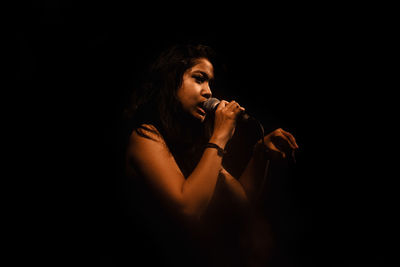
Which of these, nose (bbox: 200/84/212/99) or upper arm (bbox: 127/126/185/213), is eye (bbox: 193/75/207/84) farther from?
upper arm (bbox: 127/126/185/213)

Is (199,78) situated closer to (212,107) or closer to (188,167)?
(212,107)

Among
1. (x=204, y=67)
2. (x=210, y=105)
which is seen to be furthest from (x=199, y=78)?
(x=210, y=105)

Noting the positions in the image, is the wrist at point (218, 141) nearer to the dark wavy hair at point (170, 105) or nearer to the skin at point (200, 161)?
the skin at point (200, 161)

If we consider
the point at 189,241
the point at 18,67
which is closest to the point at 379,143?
the point at 189,241

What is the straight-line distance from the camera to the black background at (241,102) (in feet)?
4.40

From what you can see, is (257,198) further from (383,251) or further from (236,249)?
(383,251)

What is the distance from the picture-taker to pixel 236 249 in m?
1.19

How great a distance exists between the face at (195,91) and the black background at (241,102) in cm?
31

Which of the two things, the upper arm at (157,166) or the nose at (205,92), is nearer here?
the upper arm at (157,166)

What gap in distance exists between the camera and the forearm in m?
0.99

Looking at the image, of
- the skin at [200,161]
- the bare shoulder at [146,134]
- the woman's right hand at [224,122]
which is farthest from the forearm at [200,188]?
the bare shoulder at [146,134]

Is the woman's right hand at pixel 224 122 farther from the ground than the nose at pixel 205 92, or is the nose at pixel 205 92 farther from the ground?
the nose at pixel 205 92

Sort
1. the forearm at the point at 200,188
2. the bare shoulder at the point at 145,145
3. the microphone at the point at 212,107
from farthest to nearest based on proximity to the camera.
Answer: the microphone at the point at 212,107 < the bare shoulder at the point at 145,145 < the forearm at the point at 200,188

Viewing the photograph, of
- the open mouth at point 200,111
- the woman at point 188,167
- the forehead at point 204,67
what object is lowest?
the woman at point 188,167
